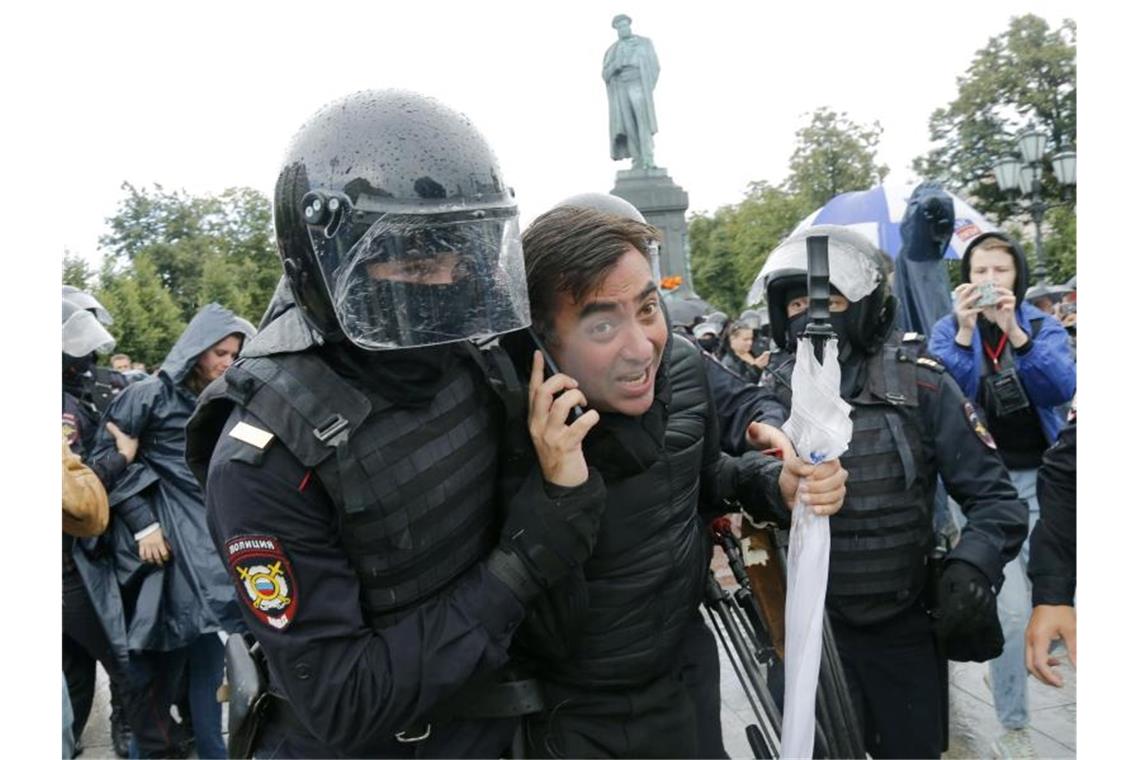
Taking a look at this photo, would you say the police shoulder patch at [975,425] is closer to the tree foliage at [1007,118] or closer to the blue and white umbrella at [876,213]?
the blue and white umbrella at [876,213]

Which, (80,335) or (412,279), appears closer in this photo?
(412,279)

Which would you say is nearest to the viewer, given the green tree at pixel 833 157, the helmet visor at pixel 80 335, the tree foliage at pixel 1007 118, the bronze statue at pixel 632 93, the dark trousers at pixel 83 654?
the dark trousers at pixel 83 654

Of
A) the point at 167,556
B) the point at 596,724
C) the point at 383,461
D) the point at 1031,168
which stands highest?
the point at 1031,168

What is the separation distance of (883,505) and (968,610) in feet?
1.09

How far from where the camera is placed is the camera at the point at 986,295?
359 cm

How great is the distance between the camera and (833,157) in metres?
32.0

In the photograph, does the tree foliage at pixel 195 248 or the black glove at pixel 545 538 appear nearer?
the black glove at pixel 545 538

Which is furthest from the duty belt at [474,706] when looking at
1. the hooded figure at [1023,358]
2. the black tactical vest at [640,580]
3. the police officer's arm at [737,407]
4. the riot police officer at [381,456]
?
the hooded figure at [1023,358]

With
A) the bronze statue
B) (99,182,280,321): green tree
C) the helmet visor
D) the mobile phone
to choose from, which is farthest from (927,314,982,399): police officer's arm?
(99,182,280,321): green tree

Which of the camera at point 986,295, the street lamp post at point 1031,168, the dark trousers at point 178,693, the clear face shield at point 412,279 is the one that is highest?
the street lamp post at point 1031,168

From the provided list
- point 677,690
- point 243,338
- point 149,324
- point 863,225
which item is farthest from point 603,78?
point 149,324

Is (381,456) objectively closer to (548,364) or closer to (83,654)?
(548,364)

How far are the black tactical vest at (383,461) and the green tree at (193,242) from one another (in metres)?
38.9

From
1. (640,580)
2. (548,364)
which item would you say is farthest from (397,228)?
(640,580)
